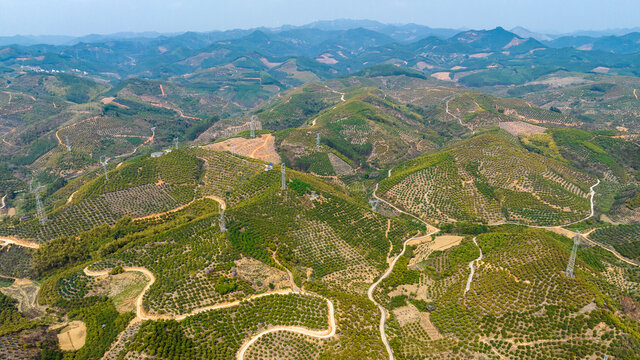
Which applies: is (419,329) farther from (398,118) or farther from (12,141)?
(12,141)

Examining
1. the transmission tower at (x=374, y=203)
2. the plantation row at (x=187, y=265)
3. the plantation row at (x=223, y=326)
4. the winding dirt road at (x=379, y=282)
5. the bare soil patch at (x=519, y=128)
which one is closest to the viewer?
the plantation row at (x=223, y=326)

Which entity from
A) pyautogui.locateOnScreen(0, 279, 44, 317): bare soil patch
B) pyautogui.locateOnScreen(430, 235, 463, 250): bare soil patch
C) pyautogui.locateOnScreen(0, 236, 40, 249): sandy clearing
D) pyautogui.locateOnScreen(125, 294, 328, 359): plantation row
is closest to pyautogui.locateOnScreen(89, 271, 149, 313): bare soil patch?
pyautogui.locateOnScreen(125, 294, 328, 359): plantation row

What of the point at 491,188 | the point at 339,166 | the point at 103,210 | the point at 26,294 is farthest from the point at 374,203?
the point at 26,294

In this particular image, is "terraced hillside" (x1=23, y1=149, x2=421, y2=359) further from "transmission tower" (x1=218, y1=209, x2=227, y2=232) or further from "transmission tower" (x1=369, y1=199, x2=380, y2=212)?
"transmission tower" (x1=369, y1=199, x2=380, y2=212)

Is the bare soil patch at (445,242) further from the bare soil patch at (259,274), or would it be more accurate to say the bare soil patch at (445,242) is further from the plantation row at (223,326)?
the bare soil patch at (259,274)

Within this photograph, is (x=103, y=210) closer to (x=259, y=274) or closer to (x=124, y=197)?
(x=124, y=197)

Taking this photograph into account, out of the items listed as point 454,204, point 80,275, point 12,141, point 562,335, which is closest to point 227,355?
point 80,275

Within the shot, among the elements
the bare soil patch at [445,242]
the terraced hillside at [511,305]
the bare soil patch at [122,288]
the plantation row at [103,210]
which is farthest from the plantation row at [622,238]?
the plantation row at [103,210]
